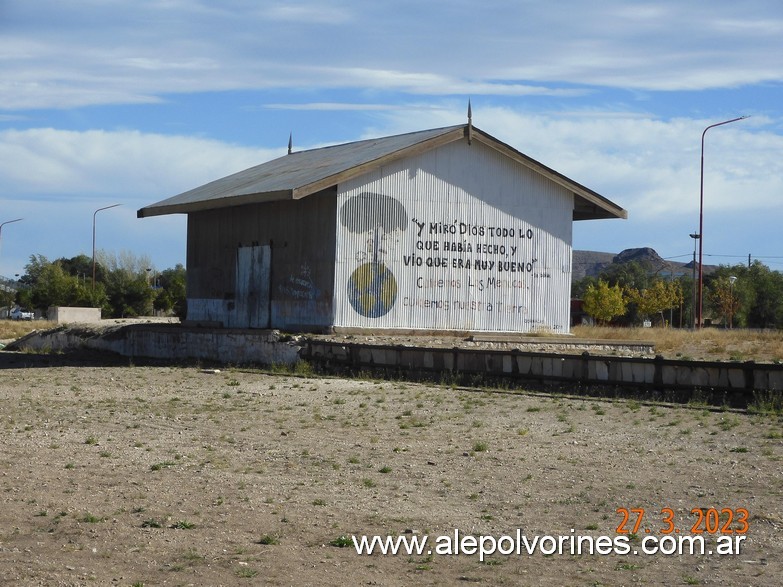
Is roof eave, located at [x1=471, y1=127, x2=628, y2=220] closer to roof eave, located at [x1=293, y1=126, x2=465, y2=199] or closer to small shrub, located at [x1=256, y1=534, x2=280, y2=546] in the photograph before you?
roof eave, located at [x1=293, y1=126, x2=465, y2=199]

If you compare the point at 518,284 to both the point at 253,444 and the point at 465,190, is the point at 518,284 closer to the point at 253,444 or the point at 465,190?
the point at 465,190

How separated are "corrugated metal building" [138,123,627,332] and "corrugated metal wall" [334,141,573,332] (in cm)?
3

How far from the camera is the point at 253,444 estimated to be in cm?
1260

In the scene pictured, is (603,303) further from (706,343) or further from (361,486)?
(361,486)

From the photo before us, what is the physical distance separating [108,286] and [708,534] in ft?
250

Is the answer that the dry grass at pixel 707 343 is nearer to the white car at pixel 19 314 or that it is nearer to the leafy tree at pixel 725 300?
the leafy tree at pixel 725 300

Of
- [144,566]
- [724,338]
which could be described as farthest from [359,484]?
[724,338]

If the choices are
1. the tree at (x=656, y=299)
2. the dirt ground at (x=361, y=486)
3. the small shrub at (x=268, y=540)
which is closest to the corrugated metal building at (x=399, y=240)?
the dirt ground at (x=361, y=486)

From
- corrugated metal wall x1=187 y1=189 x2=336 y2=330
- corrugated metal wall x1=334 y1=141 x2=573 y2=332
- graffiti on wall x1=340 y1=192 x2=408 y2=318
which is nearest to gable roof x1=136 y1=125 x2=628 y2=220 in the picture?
corrugated metal wall x1=334 y1=141 x2=573 y2=332

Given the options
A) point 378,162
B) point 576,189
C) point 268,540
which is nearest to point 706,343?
point 576,189

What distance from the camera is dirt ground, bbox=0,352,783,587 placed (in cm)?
734

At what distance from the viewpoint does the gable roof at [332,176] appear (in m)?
26.6

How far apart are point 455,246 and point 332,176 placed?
4.59m

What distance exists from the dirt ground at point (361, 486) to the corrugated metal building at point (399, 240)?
10.1 m
